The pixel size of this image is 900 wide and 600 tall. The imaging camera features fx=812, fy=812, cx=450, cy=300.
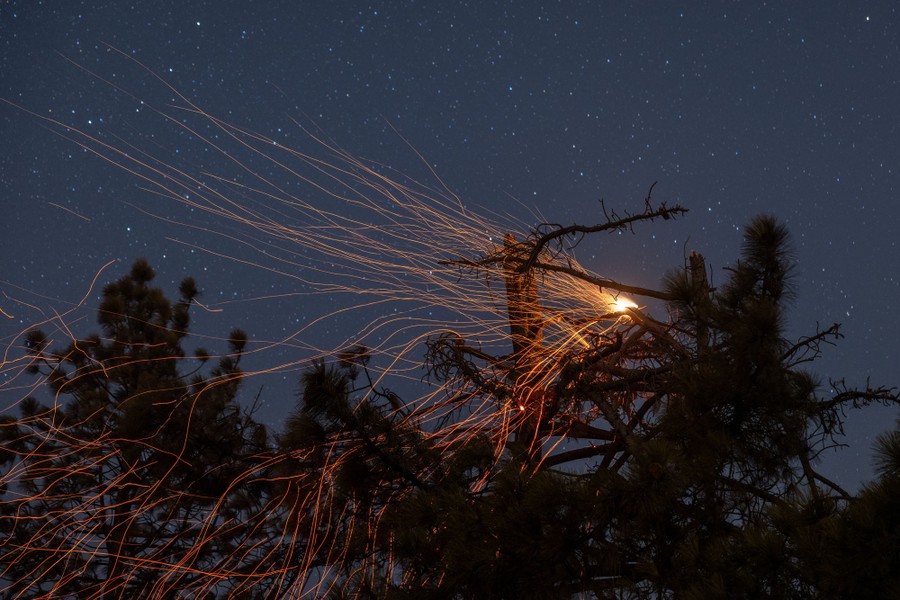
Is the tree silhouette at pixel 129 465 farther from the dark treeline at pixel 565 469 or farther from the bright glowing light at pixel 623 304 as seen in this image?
the bright glowing light at pixel 623 304

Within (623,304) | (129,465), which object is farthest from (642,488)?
(129,465)

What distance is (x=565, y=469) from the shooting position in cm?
372

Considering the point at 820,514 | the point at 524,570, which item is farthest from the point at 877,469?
the point at 524,570

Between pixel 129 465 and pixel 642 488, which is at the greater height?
pixel 129 465

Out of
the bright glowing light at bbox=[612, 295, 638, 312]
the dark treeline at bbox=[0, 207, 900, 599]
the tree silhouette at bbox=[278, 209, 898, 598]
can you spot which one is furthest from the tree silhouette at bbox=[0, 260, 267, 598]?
the bright glowing light at bbox=[612, 295, 638, 312]

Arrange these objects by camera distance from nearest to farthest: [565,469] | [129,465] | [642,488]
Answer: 1. [642,488]
2. [565,469]
3. [129,465]

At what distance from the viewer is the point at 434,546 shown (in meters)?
3.33

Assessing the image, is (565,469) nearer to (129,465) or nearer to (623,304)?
(623,304)

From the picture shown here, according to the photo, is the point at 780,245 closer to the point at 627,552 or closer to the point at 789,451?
the point at 789,451

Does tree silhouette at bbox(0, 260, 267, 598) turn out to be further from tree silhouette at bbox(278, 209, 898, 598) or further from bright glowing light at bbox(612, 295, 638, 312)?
bright glowing light at bbox(612, 295, 638, 312)

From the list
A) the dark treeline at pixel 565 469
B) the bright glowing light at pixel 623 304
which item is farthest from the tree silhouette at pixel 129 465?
the bright glowing light at pixel 623 304

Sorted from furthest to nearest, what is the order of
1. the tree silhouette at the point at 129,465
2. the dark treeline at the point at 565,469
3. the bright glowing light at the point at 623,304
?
the bright glowing light at the point at 623,304
the tree silhouette at the point at 129,465
the dark treeline at the point at 565,469

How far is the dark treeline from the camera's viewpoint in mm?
2764

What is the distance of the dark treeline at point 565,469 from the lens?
2.76 metres
